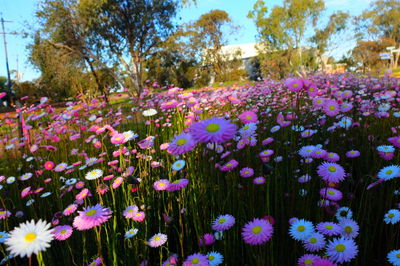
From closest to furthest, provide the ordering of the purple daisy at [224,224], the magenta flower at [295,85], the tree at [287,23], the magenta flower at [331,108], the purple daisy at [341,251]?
the purple daisy at [341,251] → the purple daisy at [224,224] → the magenta flower at [295,85] → the magenta flower at [331,108] → the tree at [287,23]

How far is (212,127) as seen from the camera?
875 millimetres

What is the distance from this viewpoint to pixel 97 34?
45.1ft

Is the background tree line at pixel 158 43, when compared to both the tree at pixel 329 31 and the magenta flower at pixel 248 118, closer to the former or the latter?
the tree at pixel 329 31

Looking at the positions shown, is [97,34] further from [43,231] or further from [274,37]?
[274,37]

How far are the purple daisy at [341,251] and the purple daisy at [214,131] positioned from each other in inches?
17.4

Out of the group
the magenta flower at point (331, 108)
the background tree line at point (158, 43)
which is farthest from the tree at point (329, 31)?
the magenta flower at point (331, 108)

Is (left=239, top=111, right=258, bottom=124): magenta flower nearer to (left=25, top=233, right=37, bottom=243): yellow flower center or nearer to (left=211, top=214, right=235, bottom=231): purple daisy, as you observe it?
(left=211, top=214, right=235, bottom=231): purple daisy

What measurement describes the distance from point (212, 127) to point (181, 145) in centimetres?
17

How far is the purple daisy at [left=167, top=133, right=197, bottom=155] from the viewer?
95cm

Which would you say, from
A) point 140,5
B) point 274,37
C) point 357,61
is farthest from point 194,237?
point 357,61

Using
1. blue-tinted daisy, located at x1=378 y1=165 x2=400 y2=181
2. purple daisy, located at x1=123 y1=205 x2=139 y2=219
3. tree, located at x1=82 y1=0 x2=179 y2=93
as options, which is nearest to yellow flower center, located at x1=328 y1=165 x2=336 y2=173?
blue-tinted daisy, located at x1=378 y1=165 x2=400 y2=181

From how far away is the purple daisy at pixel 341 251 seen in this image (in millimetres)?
735

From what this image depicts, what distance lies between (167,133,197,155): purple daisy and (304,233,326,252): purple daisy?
48 centimetres

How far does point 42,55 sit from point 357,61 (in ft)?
113
